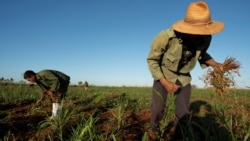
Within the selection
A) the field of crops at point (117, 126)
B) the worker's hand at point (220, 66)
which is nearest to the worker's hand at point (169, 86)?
the field of crops at point (117, 126)

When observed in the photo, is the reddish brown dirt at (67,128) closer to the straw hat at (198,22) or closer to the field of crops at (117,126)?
the field of crops at (117,126)

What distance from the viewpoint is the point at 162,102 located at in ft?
12.3

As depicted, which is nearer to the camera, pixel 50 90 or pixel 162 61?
pixel 162 61

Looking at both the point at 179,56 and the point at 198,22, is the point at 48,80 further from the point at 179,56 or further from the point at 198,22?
the point at 198,22

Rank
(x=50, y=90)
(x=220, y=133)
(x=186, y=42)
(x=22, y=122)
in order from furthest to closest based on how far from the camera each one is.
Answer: (x=50, y=90)
(x=22, y=122)
(x=186, y=42)
(x=220, y=133)

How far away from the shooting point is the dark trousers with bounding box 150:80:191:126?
371 cm

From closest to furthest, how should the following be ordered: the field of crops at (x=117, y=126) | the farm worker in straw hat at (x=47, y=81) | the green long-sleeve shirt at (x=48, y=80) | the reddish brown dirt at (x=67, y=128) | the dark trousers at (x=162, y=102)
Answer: the field of crops at (x=117, y=126) → the dark trousers at (x=162, y=102) → the reddish brown dirt at (x=67, y=128) → the farm worker in straw hat at (x=47, y=81) → the green long-sleeve shirt at (x=48, y=80)

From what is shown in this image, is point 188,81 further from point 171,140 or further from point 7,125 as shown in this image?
point 7,125

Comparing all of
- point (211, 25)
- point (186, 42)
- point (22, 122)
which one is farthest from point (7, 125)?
point (211, 25)

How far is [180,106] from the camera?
373cm

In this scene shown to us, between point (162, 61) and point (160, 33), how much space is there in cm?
42

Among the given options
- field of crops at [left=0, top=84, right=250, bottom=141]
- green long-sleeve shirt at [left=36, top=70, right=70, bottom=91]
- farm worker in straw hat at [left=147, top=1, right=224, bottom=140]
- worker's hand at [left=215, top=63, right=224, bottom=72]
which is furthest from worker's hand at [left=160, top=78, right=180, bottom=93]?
green long-sleeve shirt at [left=36, top=70, right=70, bottom=91]

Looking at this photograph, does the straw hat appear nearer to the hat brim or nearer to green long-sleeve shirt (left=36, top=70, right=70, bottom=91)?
the hat brim

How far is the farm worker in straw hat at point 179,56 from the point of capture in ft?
11.1
